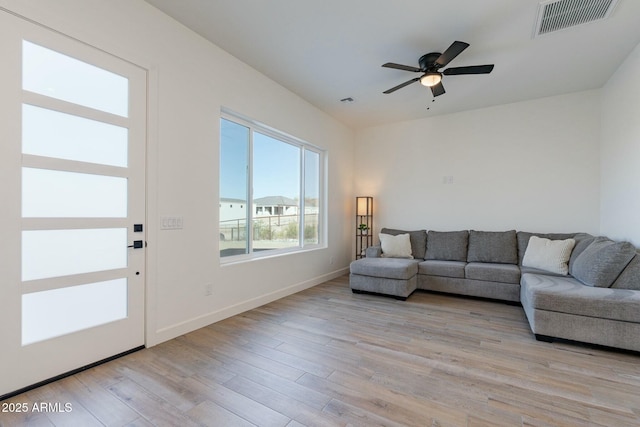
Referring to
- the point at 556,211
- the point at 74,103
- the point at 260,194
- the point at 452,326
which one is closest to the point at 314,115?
the point at 260,194

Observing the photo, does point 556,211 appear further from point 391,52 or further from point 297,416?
point 297,416

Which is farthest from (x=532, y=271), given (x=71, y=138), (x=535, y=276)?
(x=71, y=138)

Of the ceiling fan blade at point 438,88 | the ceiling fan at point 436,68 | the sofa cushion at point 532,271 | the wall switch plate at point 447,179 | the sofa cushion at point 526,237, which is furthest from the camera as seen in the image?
the wall switch plate at point 447,179

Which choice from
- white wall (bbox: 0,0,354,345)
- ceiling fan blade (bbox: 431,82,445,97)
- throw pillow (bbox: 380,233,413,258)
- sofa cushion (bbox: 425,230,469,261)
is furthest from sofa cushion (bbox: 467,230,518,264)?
white wall (bbox: 0,0,354,345)

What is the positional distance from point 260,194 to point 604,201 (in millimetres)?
4645

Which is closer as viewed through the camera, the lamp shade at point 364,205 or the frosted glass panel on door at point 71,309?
the frosted glass panel on door at point 71,309

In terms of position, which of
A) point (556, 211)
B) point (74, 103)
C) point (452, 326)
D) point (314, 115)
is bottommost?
point (452, 326)

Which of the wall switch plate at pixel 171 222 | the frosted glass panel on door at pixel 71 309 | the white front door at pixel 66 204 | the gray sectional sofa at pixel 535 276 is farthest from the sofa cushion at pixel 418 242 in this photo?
the frosted glass panel on door at pixel 71 309

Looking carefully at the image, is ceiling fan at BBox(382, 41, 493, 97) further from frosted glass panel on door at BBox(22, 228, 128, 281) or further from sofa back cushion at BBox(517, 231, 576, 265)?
frosted glass panel on door at BBox(22, 228, 128, 281)

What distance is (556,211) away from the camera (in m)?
4.27

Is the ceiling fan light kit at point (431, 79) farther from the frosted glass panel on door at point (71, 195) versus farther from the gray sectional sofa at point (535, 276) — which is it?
the frosted glass panel on door at point (71, 195)

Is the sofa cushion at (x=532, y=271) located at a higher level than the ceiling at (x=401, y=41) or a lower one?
lower

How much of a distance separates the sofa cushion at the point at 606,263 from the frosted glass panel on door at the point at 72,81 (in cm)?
447

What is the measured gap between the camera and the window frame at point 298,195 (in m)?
3.43
